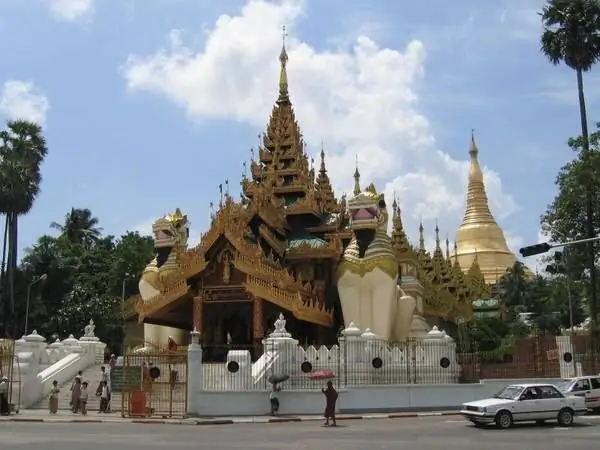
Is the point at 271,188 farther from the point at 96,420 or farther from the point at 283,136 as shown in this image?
the point at 96,420

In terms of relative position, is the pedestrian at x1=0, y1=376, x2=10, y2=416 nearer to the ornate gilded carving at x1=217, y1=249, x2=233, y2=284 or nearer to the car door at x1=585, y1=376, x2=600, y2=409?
the ornate gilded carving at x1=217, y1=249, x2=233, y2=284

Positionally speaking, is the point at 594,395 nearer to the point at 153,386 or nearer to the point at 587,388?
the point at 587,388

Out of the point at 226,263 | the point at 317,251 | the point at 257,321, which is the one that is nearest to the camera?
the point at 257,321

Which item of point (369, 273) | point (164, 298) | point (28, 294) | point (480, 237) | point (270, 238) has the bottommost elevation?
point (164, 298)

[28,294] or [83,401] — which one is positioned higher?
[28,294]

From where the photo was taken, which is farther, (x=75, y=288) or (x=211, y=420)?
(x=75, y=288)

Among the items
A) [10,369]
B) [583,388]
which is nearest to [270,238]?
[10,369]

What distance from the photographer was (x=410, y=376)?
25.6m

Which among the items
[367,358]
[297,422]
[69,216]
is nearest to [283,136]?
[367,358]

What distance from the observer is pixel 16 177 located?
4544cm

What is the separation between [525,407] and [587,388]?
5589mm

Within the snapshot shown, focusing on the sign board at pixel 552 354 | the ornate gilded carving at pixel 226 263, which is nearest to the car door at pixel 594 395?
the sign board at pixel 552 354

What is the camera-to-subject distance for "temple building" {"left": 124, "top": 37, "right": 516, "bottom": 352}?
32.2 m

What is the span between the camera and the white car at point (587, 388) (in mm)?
22656
